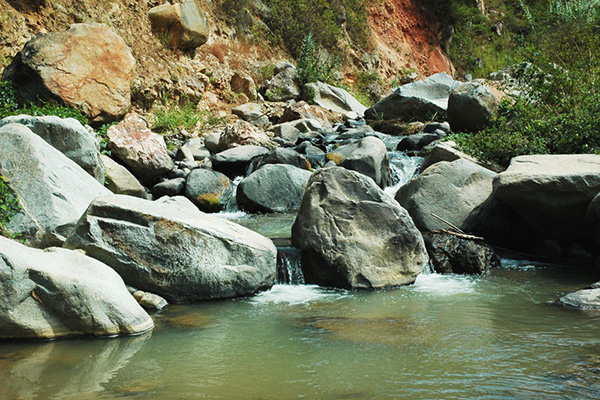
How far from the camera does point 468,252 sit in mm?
7270

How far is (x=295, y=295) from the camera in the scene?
6211mm

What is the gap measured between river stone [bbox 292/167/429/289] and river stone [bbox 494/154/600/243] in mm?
1708

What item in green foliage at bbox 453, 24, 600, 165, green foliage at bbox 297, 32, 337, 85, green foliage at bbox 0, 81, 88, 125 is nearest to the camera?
green foliage at bbox 453, 24, 600, 165

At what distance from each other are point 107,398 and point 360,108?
1878 centimetres

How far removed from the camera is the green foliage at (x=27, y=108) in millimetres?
11625

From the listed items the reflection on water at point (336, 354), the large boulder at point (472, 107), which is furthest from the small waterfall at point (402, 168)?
the reflection on water at point (336, 354)

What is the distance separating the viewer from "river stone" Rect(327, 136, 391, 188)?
1131 centimetres

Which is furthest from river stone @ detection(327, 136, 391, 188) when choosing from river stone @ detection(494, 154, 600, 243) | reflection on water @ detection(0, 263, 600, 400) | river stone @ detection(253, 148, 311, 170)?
reflection on water @ detection(0, 263, 600, 400)

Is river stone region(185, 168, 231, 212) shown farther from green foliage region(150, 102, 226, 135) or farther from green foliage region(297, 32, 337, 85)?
green foliage region(297, 32, 337, 85)

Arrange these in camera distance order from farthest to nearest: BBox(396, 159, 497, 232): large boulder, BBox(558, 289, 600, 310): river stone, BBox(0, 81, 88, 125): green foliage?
BBox(0, 81, 88, 125): green foliage → BBox(396, 159, 497, 232): large boulder → BBox(558, 289, 600, 310): river stone

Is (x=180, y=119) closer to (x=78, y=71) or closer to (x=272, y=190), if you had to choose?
(x=78, y=71)

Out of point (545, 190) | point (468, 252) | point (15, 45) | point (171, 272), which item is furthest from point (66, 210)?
point (15, 45)

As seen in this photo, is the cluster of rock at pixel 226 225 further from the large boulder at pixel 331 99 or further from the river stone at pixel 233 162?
the large boulder at pixel 331 99

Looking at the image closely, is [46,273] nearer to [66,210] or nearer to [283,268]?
[66,210]
